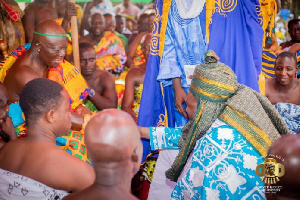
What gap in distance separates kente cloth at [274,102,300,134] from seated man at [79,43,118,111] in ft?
6.56

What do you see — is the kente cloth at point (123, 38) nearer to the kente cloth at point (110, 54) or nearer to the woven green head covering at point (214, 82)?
the kente cloth at point (110, 54)

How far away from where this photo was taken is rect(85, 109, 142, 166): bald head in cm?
151

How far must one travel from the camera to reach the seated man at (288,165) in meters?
1.41

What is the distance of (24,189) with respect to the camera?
6.85ft

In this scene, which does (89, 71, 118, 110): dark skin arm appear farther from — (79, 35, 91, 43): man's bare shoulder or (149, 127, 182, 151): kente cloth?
(149, 127, 182, 151): kente cloth

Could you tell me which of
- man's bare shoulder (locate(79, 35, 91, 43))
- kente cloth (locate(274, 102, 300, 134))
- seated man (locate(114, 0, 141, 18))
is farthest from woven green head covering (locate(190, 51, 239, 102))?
seated man (locate(114, 0, 141, 18))

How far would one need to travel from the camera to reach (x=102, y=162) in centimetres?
153

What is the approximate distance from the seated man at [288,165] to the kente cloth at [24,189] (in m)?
1.14

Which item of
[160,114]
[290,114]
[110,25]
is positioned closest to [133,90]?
[160,114]

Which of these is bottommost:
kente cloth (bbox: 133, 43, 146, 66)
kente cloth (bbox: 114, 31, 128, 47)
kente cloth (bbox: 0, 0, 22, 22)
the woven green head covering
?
kente cloth (bbox: 133, 43, 146, 66)

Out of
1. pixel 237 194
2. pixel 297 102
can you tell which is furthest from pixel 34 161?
pixel 297 102

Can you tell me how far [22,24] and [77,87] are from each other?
2742mm

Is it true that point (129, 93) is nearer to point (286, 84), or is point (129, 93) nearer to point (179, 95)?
point (179, 95)

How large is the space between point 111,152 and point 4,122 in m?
1.68
